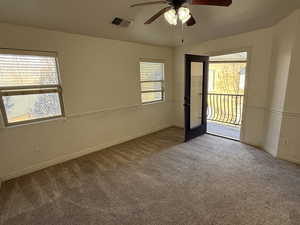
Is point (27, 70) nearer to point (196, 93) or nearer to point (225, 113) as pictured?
point (196, 93)

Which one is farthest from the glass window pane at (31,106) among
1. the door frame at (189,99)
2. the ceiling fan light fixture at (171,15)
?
the door frame at (189,99)

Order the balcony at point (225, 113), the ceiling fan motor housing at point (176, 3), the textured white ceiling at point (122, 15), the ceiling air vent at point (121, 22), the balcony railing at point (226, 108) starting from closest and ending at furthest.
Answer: the ceiling fan motor housing at point (176, 3)
the textured white ceiling at point (122, 15)
the ceiling air vent at point (121, 22)
the balcony at point (225, 113)
the balcony railing at point (226, 108)

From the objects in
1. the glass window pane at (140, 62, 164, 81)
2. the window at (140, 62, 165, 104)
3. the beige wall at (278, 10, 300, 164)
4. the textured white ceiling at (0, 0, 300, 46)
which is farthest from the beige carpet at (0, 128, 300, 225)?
the textured white ceiling at (0, 0, 300, 46)

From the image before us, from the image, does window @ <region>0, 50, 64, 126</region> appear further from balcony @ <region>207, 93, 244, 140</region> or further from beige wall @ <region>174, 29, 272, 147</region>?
balcony @ <region>207, 93, 244, 140</region>

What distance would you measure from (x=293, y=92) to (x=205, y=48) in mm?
2078

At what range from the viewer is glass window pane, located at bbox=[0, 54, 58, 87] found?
2250 millimetres

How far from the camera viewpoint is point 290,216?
5.29 feet

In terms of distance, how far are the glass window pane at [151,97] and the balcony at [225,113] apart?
1.72m

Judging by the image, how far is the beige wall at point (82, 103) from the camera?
2415 mm

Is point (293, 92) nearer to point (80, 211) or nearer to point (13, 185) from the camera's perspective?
point (80, 211)

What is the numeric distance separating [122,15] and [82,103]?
173 cm

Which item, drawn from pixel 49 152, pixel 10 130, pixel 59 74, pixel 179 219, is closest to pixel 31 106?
pixel 10 130

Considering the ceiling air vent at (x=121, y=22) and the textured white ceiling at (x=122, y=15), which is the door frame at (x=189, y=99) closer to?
the textured white ceiling at (x=122, y=15)

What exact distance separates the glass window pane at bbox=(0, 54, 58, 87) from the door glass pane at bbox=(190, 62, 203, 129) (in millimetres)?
2905
